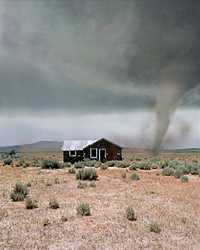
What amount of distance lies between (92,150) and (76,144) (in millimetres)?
3237

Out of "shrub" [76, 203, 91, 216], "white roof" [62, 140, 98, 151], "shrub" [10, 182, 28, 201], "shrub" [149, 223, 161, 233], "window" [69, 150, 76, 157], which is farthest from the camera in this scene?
"window" [69, 150, 76, 157]

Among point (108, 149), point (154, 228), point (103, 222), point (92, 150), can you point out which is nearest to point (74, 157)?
point (92, 150)

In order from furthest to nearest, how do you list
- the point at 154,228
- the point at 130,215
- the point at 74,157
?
1. the point at 74,157
2. the point at 130,215
3. the point at 154,228

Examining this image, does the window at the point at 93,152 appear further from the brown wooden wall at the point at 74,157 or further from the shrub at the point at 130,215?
the shrub at the point at 130,215

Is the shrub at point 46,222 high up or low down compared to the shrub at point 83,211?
down

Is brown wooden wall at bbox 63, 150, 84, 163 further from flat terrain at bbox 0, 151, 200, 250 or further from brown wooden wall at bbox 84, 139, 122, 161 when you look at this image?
flat terrain at bbox 0, 151, 200, 250

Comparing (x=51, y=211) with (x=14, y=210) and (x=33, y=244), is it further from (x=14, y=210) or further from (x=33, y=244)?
(x=33, y=244)

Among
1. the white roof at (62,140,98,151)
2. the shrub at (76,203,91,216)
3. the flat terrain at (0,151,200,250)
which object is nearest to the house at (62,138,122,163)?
the white roof at (62,140,98,151)

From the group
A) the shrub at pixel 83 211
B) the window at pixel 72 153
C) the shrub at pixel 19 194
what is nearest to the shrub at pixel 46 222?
the shrub at pixel 83 211

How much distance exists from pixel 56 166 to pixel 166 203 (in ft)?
92.0

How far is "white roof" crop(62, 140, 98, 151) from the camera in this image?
60919mm

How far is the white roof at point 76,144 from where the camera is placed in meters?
60.9

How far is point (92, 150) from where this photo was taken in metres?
60.5

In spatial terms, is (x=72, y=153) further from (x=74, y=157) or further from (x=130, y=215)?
(x=130, y=215)
